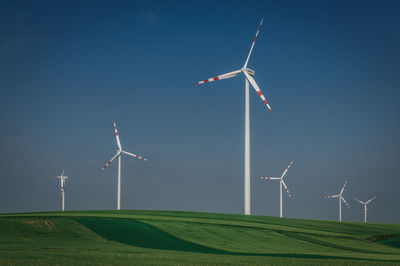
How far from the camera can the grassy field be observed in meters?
27.3

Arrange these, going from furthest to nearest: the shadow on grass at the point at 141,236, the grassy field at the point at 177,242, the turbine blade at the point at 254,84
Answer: the turbine blade at the point at 254,84
the shadow on grass at the point at 141,236
the grassy field at the point at 177,242

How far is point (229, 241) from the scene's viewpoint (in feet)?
129

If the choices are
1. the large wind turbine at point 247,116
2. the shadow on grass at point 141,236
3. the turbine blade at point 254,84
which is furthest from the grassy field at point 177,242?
the turbine blade at point 254,84

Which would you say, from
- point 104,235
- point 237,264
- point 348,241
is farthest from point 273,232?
point 237,264

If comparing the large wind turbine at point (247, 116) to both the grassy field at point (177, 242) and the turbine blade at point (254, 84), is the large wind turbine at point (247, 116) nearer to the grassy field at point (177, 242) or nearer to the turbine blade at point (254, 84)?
the turbine blade at point (254, 84)

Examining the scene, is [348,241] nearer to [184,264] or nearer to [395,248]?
[395,248]

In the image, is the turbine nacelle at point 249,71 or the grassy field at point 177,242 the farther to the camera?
the turbine nacelle at point 249,71

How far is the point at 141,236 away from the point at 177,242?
12.3ft

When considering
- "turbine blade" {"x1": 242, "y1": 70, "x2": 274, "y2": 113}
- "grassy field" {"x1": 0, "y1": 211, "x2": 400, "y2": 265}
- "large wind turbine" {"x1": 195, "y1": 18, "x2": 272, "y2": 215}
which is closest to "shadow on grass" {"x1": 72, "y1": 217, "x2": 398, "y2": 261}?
"grassy field" {"x1": 0, "y1": 211, "x2": 400, "y2": 265}

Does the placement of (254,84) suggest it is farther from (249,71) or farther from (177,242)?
(177,242)

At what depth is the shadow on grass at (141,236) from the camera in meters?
33.0

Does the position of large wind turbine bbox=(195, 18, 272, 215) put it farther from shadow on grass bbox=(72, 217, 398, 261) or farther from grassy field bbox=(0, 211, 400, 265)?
shadow on grass bbox=(72, 217, 398, 261)

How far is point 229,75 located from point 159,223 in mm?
25235

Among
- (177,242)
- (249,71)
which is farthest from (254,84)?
(177,242)
